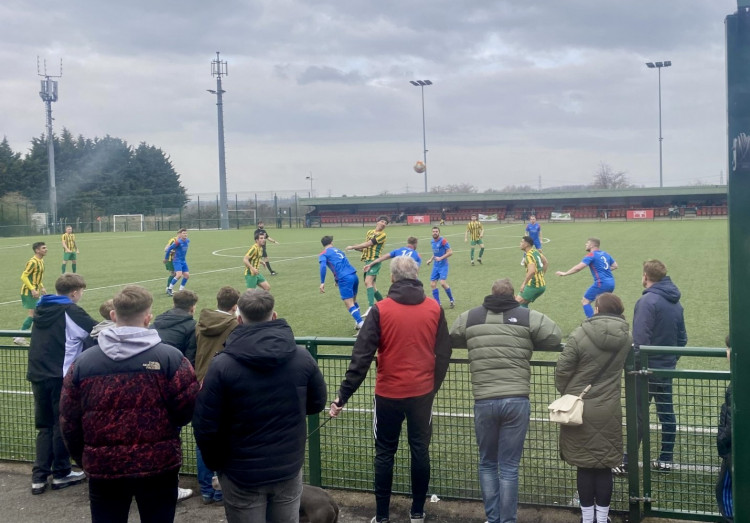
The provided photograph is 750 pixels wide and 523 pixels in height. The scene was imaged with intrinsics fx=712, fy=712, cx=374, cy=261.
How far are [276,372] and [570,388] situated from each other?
2.08 metres

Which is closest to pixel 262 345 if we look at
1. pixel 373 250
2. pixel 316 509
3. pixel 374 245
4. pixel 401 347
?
pixel 401 347

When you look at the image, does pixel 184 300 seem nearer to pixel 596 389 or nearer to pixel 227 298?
pixel 227 298

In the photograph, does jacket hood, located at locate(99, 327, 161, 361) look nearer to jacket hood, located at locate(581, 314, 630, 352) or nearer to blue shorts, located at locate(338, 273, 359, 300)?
jacket hood, located at locate(581, 314, 630, 352)

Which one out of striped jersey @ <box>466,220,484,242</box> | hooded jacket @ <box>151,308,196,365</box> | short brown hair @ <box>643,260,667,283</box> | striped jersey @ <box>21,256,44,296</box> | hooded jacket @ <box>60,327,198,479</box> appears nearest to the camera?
hooded jacket @ <box>60,327,198,479</box>

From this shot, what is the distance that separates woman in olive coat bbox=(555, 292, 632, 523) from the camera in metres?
4.69

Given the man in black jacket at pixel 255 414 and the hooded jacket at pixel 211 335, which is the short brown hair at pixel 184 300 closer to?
the hooded jacket at pixel 211 335

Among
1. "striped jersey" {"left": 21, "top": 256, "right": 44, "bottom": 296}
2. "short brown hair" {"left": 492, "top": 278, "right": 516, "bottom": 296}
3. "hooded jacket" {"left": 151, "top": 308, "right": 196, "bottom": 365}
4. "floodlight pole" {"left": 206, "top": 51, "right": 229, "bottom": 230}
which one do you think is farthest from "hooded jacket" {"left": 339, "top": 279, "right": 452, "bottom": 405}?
"floodlight pole" {"left": 206, "top": 51, "right": 229, "bottom": 230}

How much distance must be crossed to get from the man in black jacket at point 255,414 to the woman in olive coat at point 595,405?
1.87 m

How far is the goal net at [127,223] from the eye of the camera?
69688 mm

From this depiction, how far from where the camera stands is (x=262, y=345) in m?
3.77

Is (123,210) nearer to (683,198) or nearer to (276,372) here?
(683,198)

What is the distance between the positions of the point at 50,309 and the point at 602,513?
177 inches

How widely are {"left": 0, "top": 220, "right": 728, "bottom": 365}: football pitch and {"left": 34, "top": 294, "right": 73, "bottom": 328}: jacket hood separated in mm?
7473

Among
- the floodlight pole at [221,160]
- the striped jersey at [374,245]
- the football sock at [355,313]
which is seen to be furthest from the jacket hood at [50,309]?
the floodlight pole at [221,160]
